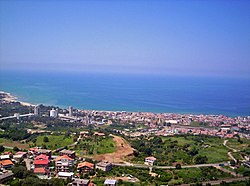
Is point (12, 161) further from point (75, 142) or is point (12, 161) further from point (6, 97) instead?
point (6, 97)

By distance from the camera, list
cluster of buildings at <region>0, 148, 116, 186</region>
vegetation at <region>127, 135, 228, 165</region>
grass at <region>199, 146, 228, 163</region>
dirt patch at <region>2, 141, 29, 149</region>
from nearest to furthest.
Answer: cluster of buildings at <region>0, 148, 116, 186</region> < vegetation at <region>127, 135, 228, 165</region> < grass at <region>199, 146, 228, 163</region> < dirt patch at <region>2, 141, 29, 149</region>

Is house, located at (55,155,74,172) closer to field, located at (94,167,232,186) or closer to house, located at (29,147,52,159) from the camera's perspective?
house, located at (29,147,52,159)

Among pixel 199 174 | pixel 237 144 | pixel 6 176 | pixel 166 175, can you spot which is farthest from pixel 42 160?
pixel 237 144

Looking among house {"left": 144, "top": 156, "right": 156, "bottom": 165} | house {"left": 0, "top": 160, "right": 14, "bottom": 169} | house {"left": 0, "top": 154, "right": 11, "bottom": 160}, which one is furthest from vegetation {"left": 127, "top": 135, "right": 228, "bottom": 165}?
house {"left": 0, "top": 154, "right": 11, "bottom": 160}

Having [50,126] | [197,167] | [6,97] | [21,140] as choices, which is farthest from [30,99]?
[197,167]

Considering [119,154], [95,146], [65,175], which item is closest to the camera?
[65,175]

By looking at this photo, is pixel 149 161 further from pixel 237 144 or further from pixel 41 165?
pixel 237 144
